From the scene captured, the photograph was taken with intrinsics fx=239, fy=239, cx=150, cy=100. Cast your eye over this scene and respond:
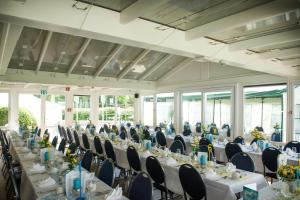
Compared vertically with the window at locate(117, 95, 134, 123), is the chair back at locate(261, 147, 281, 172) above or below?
below

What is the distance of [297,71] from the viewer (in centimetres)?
718

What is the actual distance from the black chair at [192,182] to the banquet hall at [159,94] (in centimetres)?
2

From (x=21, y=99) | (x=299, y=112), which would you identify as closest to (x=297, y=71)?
(x=299, y=112)

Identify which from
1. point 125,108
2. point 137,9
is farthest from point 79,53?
point 125,108

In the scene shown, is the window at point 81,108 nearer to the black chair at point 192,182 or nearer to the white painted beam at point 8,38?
the white painted beam at point 8,38

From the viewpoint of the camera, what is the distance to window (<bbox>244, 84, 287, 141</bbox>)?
823cm

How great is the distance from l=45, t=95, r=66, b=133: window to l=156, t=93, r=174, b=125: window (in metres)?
5.48

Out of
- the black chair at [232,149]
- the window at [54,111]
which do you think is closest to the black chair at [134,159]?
the black chair at [232,149]

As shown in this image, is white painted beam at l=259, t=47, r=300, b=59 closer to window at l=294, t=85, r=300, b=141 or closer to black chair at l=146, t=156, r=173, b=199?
window at l=294, t=85, r=300, b=141

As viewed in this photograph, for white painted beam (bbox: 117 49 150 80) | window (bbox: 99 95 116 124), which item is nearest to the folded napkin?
white painted beam (bbox: 117 49 150 80)

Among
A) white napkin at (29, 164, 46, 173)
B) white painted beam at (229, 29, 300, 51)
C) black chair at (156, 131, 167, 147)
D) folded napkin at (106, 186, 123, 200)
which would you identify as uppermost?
white painted beam at (229, 29, 300, 51)

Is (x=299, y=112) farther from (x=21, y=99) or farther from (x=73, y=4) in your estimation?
(x=21, y=99)

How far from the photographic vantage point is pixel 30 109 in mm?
12914

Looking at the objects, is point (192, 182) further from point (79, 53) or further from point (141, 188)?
point (79, 53)
